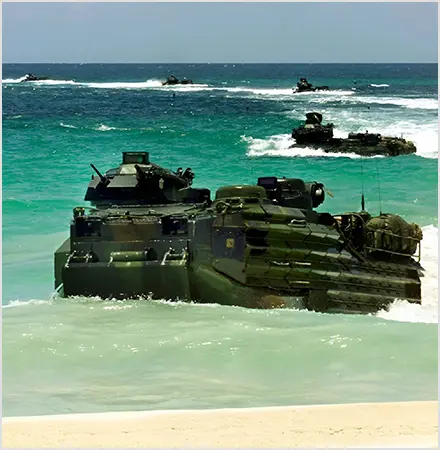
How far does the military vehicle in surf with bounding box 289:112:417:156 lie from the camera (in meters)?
30.8

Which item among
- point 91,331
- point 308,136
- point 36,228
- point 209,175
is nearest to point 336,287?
point 91,331

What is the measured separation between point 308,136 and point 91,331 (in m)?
23.6

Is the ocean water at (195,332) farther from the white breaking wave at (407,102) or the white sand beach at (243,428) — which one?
the white breaking wave at (407,102)

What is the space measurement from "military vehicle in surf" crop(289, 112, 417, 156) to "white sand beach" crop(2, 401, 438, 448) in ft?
78.9

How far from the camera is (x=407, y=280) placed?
41.2ft

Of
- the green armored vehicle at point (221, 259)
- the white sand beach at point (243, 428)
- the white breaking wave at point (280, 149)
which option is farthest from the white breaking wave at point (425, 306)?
the white breaking wave at point (280, 149)

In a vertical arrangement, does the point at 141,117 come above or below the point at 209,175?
above

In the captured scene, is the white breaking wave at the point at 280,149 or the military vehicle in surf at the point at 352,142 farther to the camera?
the white breaking wave at the point at 280,149

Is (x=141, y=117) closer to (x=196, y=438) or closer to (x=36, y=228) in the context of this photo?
(x=36, y=228)

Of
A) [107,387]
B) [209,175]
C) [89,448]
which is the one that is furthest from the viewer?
[209,175]

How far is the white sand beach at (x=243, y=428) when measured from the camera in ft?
19.3

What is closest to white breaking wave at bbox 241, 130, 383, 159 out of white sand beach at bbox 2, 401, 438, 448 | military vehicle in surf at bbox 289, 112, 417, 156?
military vehicle in surf at bbox 289, 112, 417, 156

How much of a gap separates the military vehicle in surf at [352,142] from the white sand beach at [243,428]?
24043 mm

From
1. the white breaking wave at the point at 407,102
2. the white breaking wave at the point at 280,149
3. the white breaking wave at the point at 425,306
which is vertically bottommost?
the white breaking wave at the point at 425,306
